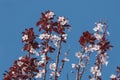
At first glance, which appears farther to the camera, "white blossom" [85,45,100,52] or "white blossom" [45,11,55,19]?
"white blossom" [45,11,55,19]

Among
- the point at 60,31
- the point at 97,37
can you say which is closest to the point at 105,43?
the point at 97,37

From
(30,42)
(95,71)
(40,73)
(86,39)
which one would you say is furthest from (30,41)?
(95,71)

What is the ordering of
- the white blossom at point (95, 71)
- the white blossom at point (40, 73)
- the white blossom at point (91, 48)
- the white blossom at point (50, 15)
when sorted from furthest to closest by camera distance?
1. the white blossom at point (50, 15)
2. the white blossom at point (91, 48)
3. the white blossom at point (40, 73)
4. the white blossom at point (95, 71)

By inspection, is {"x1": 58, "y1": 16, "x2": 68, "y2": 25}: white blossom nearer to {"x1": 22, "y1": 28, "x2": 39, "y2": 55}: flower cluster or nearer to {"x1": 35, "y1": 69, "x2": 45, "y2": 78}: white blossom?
{"x1": 22, "y1": 28, "x2": 39, "y2": 55}: flower cluster

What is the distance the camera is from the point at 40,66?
1259cm

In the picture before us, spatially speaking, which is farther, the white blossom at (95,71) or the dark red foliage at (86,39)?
the dark red foliage at (86,39)

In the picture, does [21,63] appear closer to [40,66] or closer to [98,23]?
[40,66]

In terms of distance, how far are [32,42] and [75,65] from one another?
4.36 ft

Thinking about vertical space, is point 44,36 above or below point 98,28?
below

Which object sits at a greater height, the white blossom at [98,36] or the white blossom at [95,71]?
the white blossom at [98,36]

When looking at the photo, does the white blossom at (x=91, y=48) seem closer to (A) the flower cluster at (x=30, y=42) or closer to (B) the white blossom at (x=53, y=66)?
(B) the white blossom at (x=53, y=66)

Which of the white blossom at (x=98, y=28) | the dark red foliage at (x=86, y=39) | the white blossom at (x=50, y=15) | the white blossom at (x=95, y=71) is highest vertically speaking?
the white blossom at (x=50, y=15)

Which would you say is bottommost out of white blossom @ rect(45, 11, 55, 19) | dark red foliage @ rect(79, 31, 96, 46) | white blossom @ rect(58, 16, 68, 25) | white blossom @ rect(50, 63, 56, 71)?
white blossom @ rect(50, 63, 56, 71)

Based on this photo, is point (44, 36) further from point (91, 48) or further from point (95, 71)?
point (95, 71)
